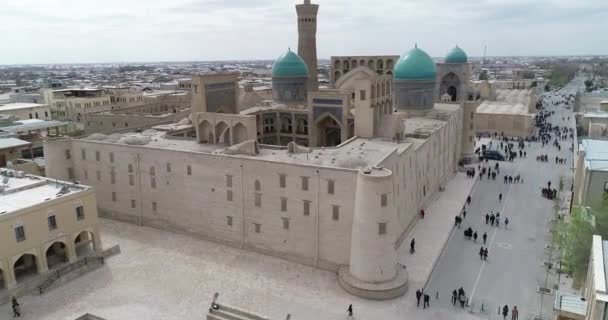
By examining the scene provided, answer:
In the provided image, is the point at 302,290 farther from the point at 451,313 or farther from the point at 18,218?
the point at 18,218

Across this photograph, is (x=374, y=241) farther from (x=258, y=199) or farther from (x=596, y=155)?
(x=596, y=155)

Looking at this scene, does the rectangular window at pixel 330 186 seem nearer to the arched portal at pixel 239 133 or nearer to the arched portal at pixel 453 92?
the arched portal at pixel 239 133

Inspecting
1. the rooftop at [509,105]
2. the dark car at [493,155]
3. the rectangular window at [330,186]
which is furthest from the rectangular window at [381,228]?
the rooftop at [509,105]

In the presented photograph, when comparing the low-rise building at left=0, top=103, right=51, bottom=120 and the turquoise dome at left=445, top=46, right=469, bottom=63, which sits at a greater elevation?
the turquoise dome at left=445, top=46, right=469, bottom=63

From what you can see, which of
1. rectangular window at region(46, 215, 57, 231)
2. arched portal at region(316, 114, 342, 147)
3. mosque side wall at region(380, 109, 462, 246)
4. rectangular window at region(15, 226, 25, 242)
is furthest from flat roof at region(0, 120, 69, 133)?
mosque side wall at region(380, 109, 462, 246)

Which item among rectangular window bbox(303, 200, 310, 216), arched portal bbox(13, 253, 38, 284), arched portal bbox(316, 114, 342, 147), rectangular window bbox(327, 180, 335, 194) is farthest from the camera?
arched portal bbox(316, 114, 342, 147)

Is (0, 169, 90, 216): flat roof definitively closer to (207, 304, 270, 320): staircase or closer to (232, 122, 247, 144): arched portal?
(232, 122, 247, 144): arched portal

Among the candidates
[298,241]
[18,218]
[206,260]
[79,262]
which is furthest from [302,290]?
[18,218]
